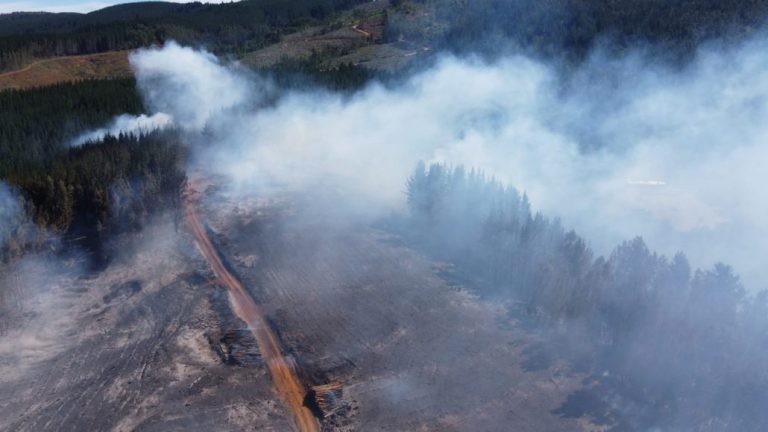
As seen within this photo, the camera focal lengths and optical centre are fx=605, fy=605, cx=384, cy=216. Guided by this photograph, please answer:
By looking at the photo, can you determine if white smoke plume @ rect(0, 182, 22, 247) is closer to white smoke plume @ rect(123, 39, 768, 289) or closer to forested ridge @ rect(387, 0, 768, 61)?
white smoke plume @ rect(123, 39, 768, 289)

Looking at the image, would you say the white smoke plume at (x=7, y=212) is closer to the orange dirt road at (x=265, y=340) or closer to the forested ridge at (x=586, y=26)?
the orange dirt road at (x=265, y=340)

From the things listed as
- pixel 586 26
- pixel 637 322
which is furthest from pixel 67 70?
pixel 637 322

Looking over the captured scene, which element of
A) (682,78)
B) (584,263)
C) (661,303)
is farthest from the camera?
(682,78)

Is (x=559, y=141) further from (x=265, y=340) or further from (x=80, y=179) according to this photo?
(x=80, y=179)

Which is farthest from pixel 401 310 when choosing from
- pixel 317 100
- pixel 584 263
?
pixel 317 100

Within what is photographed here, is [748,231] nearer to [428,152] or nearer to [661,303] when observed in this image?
[661,303]

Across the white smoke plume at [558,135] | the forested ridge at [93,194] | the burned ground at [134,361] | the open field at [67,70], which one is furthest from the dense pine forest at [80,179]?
the open field at [67,70]
